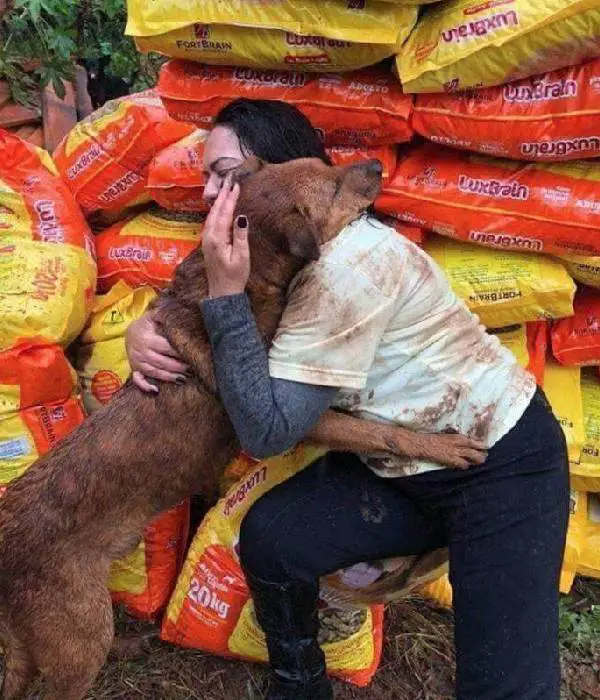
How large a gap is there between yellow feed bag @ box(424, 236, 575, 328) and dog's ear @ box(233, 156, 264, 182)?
1.04m

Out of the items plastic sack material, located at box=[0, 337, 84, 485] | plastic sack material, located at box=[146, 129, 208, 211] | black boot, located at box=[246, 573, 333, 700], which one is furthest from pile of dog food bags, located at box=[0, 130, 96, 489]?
black boot, located at box=[246, 573, 333, 700]

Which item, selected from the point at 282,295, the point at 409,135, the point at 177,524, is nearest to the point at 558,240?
the point at 409,135

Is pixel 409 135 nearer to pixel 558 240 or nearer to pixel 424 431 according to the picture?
pixel 558 240

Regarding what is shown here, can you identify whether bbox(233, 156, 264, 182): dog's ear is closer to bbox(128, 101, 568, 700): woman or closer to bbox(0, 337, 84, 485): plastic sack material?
bbox(128, 101, 568, 700): woman

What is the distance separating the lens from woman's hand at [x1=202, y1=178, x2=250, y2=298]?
2113 mm

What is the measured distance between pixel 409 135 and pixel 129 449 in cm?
147

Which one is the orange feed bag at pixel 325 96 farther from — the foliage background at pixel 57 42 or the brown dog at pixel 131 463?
the foliage background at pixel 57 42

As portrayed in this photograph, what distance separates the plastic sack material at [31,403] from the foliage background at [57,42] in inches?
64.0

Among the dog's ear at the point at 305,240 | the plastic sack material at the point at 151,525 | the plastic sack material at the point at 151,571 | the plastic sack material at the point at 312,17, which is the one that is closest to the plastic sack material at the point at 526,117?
the plastic sack material at the point at 312,17

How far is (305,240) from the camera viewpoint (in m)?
2.13

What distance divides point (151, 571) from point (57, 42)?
249cm

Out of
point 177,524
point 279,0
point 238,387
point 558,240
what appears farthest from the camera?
point 177,524

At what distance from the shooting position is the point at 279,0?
271 cm

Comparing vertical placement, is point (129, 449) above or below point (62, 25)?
below
